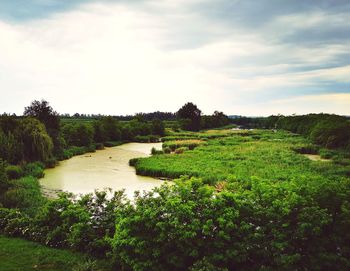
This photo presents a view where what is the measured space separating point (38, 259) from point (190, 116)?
9710cm

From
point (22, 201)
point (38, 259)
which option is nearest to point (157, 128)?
point (22, 201)

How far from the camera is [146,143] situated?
74.8m

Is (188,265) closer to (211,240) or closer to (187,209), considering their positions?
(211,240)

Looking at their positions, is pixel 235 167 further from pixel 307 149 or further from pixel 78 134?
pixel 78 134

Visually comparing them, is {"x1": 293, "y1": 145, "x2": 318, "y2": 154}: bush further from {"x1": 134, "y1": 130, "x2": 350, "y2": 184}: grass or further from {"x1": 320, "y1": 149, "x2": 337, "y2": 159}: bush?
{"x1": 134, "y1": 130, "x2": 350, "y2": 184}: grass

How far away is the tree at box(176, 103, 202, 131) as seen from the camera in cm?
10646

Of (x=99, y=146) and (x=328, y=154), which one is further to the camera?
(x=99, y=146)

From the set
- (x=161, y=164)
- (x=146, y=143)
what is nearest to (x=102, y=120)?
(x=146, y=143)

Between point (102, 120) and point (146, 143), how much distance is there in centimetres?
1088

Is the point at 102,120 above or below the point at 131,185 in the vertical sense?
above

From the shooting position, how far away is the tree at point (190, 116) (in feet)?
349

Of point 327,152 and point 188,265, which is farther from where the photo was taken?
point 327,152

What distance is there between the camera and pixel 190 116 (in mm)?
107875

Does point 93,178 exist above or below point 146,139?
below
